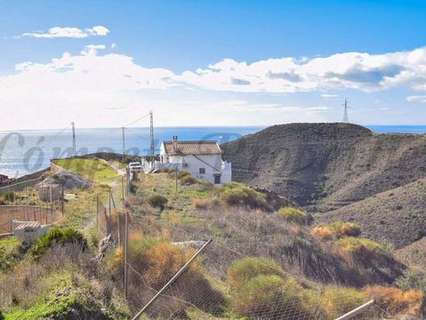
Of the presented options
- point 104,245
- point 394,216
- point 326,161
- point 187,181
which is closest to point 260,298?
point 104,245

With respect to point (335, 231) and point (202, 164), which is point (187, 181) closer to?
point (202, 164)

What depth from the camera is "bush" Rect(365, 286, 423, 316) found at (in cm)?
1313

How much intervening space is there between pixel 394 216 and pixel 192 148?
1973 centimetres

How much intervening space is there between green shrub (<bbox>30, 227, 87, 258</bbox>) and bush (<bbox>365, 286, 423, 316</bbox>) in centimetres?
772

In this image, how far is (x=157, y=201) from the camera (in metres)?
22.8

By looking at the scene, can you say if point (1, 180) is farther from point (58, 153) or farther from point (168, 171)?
point (168, 171)

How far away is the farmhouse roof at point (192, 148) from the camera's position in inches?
1548

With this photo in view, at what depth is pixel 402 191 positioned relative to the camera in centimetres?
5091

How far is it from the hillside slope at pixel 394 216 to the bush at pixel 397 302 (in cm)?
2331

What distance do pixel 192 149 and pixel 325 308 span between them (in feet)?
102

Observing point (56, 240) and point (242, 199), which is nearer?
point (56, 240)

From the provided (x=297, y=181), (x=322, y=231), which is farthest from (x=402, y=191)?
(x=322, y=231)

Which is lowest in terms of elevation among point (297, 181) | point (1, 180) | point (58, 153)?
point (297, 181)

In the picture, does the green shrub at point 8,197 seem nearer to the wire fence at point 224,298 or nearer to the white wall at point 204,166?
the wire fence at point 224,298
